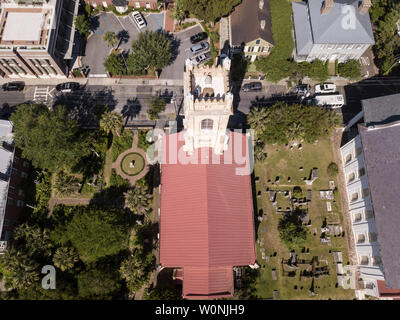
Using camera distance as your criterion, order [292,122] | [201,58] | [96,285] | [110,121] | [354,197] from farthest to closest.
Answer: [201,58] → [292,122] → [354,197] → [110,121] → [96,285]

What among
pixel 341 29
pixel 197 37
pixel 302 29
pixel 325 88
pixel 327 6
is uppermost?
pixel 197 37

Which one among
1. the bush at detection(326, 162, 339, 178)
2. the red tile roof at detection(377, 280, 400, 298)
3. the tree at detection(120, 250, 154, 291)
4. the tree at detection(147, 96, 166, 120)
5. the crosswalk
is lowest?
the red tile roof at detection(377, 280, 400, 298)

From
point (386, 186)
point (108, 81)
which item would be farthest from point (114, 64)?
point (386, 186)

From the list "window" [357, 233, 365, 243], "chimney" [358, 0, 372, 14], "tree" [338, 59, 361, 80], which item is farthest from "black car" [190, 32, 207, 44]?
"window" [357, 233, 365, 243]

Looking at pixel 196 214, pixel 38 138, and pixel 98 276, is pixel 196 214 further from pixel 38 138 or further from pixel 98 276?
pixel 38 138

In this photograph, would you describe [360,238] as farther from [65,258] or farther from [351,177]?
[65,258]

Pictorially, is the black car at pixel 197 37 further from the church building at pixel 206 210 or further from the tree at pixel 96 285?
the tree at pixel 96 285

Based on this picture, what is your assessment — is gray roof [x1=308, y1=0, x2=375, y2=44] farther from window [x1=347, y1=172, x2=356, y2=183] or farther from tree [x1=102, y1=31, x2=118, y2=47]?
tree [x1=102, y1=31, x2=118, y2=47]
